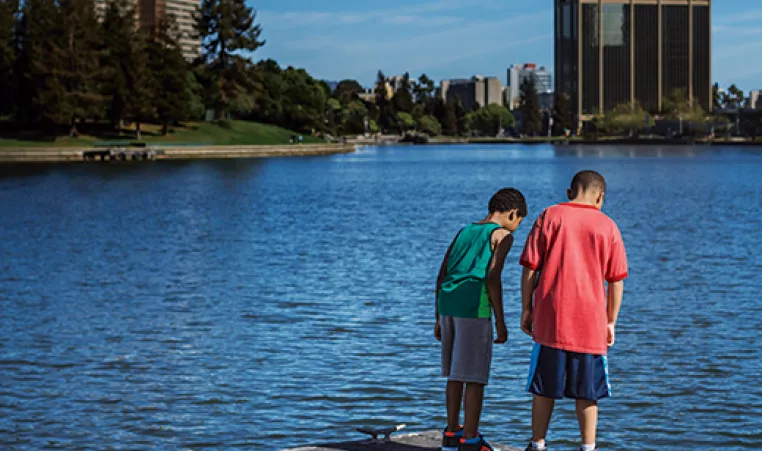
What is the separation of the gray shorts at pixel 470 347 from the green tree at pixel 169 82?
443ft

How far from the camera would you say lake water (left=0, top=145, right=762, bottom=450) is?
497 inches

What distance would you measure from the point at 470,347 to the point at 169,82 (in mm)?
141024

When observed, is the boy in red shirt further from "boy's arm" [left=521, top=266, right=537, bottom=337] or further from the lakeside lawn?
the lakeside lawn

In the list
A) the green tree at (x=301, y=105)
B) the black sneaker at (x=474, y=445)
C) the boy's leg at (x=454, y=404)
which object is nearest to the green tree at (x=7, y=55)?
the green tree at (x=301, y=105)

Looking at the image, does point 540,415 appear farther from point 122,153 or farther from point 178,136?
point 178,136

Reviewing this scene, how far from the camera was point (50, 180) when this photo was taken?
8619cm

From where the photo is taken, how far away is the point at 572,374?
868 cm

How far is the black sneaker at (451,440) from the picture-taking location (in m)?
9.28

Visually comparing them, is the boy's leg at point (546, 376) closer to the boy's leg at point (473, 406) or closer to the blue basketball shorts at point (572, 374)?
the blue basketball shorts at point (572, 374)

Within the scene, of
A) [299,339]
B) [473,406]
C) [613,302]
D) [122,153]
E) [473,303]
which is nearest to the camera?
[613,302]

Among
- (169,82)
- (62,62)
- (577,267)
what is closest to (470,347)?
(577,267)

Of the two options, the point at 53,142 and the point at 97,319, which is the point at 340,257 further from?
the point at 53,142

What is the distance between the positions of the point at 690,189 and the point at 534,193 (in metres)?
10.1

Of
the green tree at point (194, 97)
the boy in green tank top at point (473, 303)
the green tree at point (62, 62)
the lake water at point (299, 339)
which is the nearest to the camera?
the boy in green tank top at point (473, 303)
